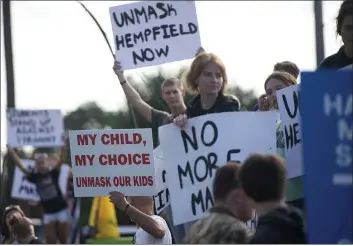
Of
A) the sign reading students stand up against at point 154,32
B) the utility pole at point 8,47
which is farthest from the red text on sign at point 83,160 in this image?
the utility pole at point 8,47

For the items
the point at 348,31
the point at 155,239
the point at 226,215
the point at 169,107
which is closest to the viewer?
the point at 226,215

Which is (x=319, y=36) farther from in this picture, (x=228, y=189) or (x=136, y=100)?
(x=228, y=189)

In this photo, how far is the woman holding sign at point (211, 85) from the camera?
862 cm

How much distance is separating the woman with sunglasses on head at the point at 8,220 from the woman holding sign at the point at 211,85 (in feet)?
9.08

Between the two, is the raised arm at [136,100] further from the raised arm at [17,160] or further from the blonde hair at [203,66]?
the raised arm at [17,160]

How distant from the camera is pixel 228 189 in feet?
20.2

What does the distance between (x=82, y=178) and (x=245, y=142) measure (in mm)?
1092

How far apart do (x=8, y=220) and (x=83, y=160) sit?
2.84 m

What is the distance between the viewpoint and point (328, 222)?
5617 mm

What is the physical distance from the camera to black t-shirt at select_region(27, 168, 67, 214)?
1881cm

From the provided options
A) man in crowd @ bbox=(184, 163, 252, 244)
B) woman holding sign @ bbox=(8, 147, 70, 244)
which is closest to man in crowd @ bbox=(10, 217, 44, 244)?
man in crowd @ bbox=(184, 163, 252, 244)

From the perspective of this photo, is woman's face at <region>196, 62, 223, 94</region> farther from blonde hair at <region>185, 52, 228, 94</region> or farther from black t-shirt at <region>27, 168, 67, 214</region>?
black t-shirt at <region>27, 168, 67, 214</region>

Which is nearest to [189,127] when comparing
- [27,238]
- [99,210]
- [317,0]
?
[27,238]

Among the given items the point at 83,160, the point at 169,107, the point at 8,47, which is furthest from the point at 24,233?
the point at 8,47
